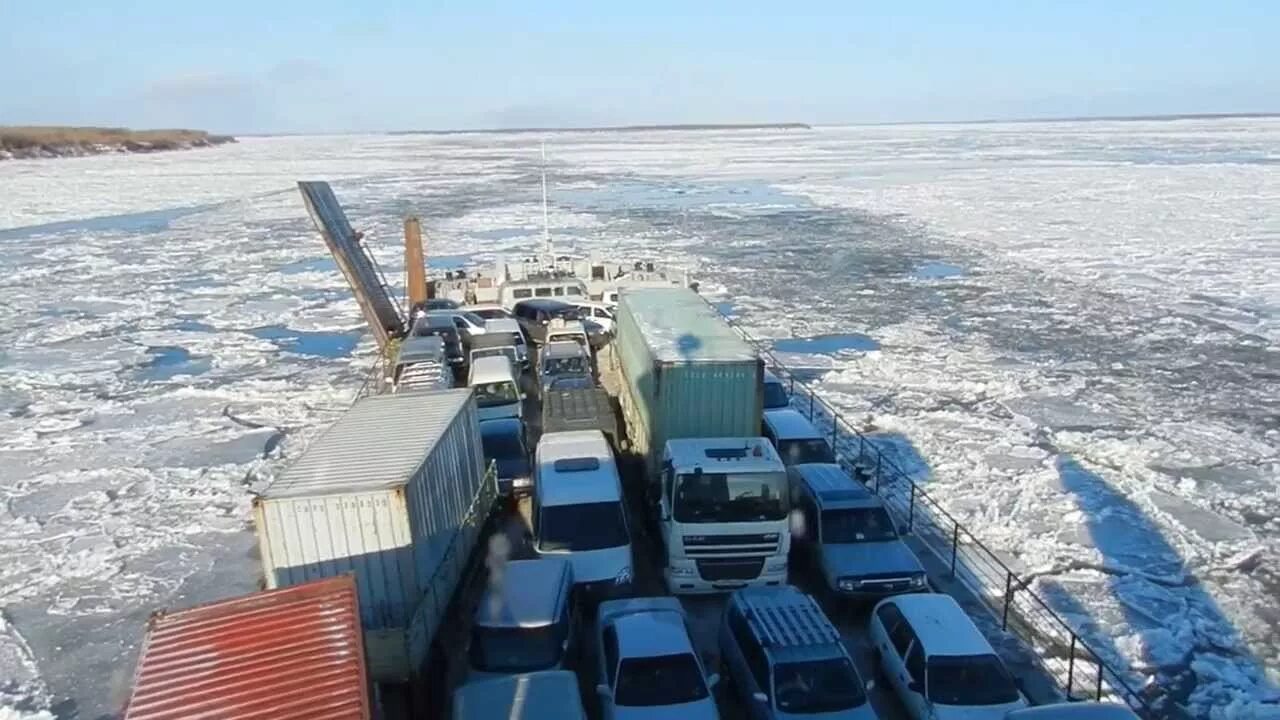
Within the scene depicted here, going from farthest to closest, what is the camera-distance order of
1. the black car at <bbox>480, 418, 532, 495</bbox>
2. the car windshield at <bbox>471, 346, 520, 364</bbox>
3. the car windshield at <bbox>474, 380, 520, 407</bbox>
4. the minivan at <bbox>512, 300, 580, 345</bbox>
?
1. the minivan at <bbox>512, 300, 580, 345</bbox>
2. the car windshield at <bbox>471, 346, 520, 364</bbox>
3. the car windshield at <bbox>474, 380, 520, 407</bbox>
4. the black car at <bbox>480, 418, 532, 495</bbox>

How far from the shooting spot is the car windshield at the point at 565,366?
18.4 m

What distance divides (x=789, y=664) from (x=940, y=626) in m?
1.73

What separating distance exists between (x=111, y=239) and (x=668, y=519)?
46.6m

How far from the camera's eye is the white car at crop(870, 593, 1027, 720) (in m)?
8.41

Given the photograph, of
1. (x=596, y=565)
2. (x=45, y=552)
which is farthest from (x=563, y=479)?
(x=45, y=552)

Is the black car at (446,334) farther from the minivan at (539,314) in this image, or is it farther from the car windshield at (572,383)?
the car windshield at (572,383)

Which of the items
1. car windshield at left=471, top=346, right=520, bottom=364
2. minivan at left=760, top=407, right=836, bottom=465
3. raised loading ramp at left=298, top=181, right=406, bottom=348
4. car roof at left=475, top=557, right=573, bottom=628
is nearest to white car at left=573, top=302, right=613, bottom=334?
raised loading ramp at left=298, top=181, right=406, bottom=348

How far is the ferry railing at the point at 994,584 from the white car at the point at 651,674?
146 inches

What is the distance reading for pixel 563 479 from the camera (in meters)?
11.9

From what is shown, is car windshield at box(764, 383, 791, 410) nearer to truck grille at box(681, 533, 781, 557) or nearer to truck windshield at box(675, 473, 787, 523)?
truck windshield at box(675, 473, 787, 523)

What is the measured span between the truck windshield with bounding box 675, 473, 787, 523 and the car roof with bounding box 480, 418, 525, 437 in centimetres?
486

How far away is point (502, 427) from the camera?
1534 centimetres

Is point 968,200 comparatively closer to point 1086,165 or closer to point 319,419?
point 1086,165

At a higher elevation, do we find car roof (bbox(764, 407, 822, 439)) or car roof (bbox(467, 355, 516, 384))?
car roof (bbox(467, 355, 516, 384))
